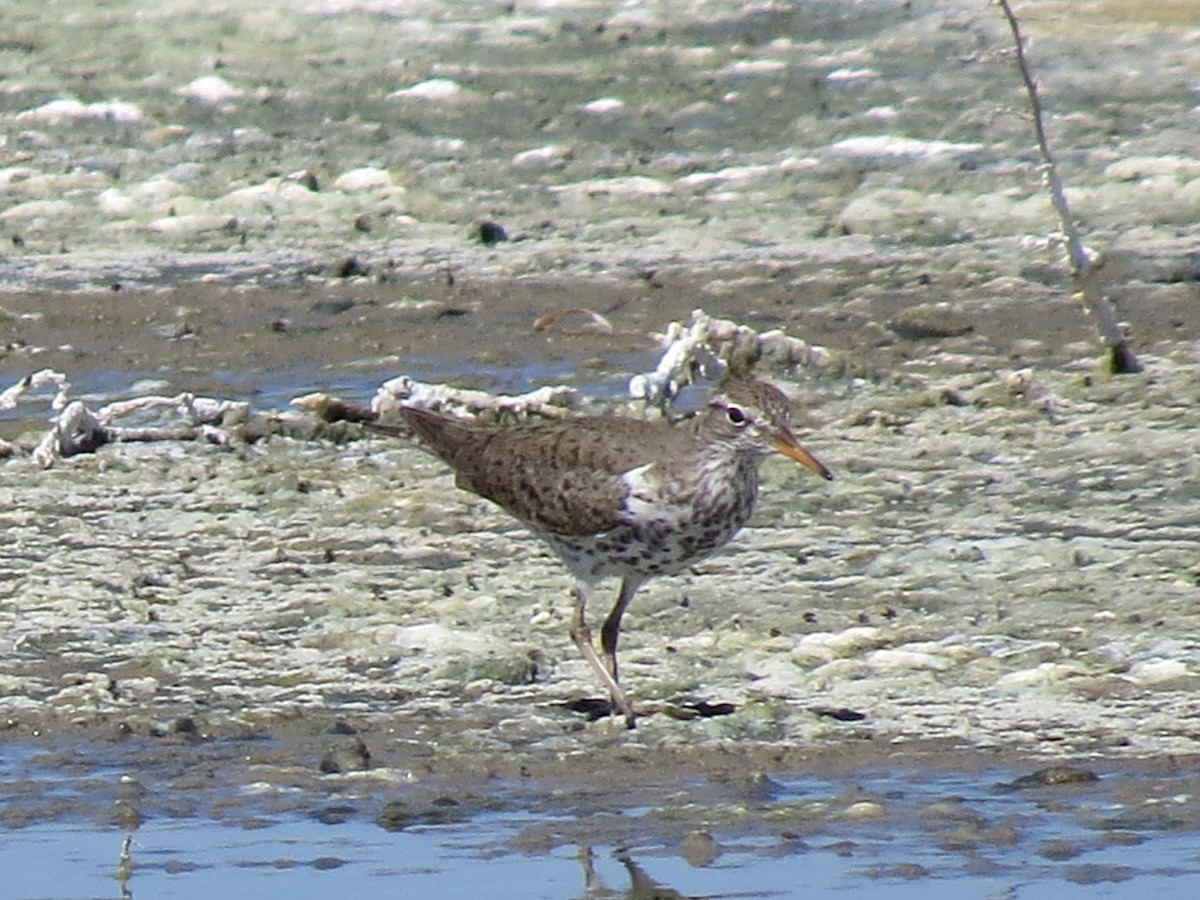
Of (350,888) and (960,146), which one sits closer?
(350,888)

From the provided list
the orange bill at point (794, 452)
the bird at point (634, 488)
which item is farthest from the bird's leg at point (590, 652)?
the orange bill at point (794, 452)

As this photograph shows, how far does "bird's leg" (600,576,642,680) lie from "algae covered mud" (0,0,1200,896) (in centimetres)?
16

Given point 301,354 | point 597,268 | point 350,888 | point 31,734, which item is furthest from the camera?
point 597,268

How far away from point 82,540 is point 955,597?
10.4 feet

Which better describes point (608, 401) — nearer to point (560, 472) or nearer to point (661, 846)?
point (560, 472)

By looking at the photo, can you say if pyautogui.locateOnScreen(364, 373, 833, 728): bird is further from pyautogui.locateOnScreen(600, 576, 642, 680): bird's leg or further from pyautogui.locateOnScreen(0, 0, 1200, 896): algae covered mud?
pyautogui.locateOnScreen(0, 0, 1200, 896): algae covered mud

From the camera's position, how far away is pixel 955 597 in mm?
8570

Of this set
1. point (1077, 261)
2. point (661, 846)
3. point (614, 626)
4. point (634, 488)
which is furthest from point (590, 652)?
point (1077, 261)

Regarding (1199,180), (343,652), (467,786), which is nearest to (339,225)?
(1199,180)

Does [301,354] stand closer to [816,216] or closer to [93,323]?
[93,323]

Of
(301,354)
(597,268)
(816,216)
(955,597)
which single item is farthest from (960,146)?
(955,597)

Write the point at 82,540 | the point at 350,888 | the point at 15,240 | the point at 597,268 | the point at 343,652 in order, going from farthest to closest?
the point at 15,240, the point at 597,268, the point at 82,540, the point at 343,652, the point at 350,888

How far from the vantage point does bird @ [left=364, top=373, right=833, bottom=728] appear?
7.73 meters

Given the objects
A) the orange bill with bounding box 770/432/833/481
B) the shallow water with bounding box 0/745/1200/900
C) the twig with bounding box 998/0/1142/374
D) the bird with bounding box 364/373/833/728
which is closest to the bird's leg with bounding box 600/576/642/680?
the bird with bounding box 364/373/833/728
